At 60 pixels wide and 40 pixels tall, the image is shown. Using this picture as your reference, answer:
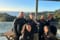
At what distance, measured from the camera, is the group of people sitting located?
580 cm

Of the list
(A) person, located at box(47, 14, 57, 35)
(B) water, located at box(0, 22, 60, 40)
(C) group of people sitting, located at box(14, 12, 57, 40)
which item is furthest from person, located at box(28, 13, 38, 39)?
(B) water, located at box(0, 22, 60, 40)

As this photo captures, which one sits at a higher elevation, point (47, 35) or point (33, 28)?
point (33, 28)

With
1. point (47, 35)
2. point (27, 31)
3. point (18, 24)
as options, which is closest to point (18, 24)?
point (18, 24)

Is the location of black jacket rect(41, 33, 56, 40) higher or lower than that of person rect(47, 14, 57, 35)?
lower

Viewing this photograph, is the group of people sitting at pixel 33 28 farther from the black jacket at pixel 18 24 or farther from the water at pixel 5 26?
the water at pixel 5 26

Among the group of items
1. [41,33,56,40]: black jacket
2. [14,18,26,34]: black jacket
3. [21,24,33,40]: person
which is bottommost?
[41,33,56,40]: black jacket

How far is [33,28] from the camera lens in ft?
19.1

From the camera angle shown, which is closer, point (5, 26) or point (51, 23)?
point (5, 26)

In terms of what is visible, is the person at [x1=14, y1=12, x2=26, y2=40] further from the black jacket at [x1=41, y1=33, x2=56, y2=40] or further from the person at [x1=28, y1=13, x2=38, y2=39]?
the black jacket at [x1=41, y1=33, x2=56, y2=40]

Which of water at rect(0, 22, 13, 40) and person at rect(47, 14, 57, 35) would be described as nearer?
water at rect(0, 22, 13, 40)

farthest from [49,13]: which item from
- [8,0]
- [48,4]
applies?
[8,0]

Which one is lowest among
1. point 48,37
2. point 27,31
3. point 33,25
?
point 48,37

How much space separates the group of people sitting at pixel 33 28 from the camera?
5.80m

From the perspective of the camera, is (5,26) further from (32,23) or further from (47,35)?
(47,35)
